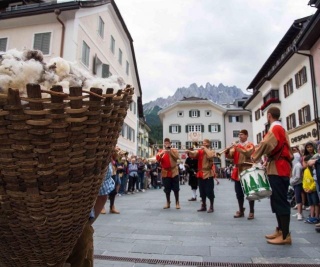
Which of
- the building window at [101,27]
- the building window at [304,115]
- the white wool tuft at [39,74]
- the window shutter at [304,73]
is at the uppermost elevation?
the building window at [101,27]

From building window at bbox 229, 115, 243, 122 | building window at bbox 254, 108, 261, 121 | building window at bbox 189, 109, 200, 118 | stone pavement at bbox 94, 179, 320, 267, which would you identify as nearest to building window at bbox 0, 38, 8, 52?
stone pavement at bbox 94, 179, 320, 267

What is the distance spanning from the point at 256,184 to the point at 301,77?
1952cm

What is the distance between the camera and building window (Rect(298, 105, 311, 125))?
68.1 feet

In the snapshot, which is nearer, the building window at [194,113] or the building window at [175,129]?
the building window at [175,129]

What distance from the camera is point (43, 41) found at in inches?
692

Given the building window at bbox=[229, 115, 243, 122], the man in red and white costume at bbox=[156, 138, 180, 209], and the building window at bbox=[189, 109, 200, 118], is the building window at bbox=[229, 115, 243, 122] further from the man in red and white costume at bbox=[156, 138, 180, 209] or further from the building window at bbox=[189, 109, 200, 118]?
the man in red and white costume at bbox=[156, 138, 180, 209]

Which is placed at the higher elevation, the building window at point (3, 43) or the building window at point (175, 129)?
the building window at point (175, 129)

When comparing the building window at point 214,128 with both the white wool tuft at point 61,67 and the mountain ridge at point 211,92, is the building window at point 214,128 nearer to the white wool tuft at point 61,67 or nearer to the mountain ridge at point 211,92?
the white wool tuft at point 61,67

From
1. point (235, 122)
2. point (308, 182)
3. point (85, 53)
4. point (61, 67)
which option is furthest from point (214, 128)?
point (61, 67)

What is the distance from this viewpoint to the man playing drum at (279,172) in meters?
4.68

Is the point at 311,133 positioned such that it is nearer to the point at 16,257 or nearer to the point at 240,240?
the point at 240,240

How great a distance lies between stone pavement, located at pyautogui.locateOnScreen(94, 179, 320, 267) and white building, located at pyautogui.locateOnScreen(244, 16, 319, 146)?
49.5ft

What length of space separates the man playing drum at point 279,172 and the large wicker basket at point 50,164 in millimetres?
4161

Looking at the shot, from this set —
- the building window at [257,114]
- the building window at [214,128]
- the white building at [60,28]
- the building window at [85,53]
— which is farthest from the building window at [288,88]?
the building window at [214,128]
